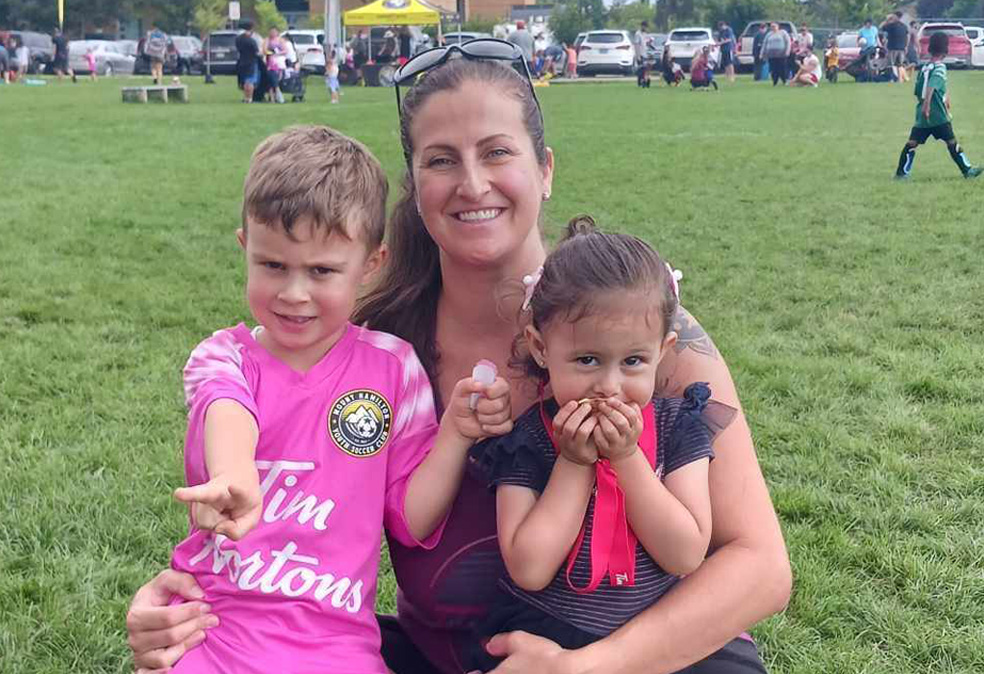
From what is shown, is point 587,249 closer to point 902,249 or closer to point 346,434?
point 346,434

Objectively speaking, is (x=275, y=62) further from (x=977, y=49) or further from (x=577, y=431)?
(x=577, y=431)

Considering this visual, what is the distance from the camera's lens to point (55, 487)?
14.8ft

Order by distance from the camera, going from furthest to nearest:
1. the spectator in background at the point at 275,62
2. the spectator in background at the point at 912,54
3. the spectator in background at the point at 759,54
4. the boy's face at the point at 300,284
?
1. the spectator in background at the point at 759,54
2. the spectator in background at the point at 912,54
3. the spectator in background at the point at 275,62
4. the boy's face at the point at 300,284

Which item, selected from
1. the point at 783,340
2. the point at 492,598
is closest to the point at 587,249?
the point at 492,598

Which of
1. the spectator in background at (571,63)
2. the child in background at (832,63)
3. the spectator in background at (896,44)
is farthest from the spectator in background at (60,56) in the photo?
the spectator in background at (896,44)

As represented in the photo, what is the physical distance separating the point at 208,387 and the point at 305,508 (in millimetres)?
311

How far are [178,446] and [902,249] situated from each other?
6.21 metres

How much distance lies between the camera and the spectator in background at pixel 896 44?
105ft

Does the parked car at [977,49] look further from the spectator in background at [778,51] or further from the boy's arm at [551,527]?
the boy's arm at [551,527]

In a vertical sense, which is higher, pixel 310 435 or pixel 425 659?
pixel 310 435

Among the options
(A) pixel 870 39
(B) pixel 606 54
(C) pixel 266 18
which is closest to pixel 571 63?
(B) pixel 606 54

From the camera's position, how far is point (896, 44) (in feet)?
105

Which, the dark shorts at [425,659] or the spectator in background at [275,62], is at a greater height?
the spectator in background at [275,62]

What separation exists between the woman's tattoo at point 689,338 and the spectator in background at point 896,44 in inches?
1289
